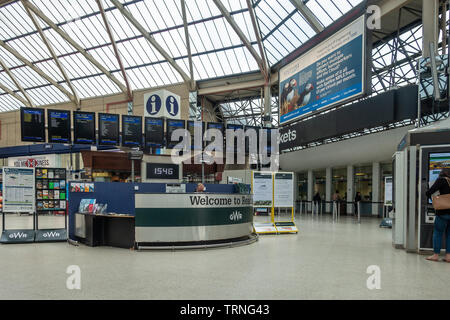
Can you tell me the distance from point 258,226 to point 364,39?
6.03 metres

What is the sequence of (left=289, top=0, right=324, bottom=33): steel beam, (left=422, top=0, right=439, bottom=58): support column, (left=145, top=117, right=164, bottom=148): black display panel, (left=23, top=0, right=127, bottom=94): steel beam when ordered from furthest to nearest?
(left=23, top=0, right=127, bottom=94): steel beam < (left=289, top=0, right=324, bottom=33): steel beam < (left=145, top=117, right=164, bottom=148): black display panel < (left=422, top=0, right=439, bottom=58): support column

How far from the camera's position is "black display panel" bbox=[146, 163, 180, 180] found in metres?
13.7

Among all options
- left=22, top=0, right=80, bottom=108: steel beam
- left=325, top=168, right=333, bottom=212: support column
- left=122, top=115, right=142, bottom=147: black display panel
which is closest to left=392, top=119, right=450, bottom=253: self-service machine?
left=122, top=115, right=142, bottom=147: black display panel

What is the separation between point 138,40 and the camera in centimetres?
2436

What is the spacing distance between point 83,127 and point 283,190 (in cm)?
794

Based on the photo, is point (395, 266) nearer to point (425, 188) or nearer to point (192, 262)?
point (425, 188)

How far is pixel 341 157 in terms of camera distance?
57.2ft

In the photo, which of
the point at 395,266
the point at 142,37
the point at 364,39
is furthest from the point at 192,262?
the point at 142,37

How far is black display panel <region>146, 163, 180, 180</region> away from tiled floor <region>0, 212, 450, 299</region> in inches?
254

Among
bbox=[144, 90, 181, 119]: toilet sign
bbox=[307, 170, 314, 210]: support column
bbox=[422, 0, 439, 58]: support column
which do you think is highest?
bbox=[422, 0, 439, 58]: support column

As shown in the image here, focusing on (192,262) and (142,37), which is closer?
(192,262)

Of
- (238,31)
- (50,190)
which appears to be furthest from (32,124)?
(238,31)

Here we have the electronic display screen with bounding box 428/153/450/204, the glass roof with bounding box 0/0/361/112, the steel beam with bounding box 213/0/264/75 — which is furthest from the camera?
the glass roof with bounding box 0/0/361/112

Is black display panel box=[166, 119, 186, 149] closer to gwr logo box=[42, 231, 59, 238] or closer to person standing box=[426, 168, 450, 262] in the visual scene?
gwr logo box=[42, 231, 59, 238]
